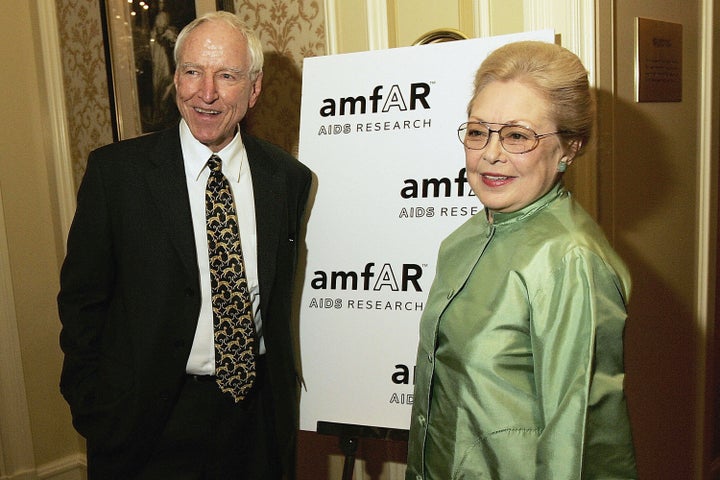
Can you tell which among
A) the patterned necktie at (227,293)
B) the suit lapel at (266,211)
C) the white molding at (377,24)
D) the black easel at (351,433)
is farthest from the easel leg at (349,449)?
the white molding at (377,24)

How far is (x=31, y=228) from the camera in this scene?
315 centimetres

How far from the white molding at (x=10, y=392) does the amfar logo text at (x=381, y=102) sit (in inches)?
75.0

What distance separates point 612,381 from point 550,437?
0.45 feet

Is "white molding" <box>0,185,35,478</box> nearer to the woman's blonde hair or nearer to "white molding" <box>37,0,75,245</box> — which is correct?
"white molding" <box>37,0,75,245</box>

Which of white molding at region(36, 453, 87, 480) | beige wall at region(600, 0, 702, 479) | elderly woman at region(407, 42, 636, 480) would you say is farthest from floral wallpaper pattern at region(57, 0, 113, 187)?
elderly woman at region(407, 42, 636, 480)

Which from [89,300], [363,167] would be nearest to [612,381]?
[363,167]

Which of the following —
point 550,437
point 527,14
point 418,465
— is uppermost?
point 527,14

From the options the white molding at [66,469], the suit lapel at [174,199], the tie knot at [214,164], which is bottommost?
the white molding at [66,469]

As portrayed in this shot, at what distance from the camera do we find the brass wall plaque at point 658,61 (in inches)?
78.1

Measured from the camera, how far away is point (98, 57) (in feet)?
9.93

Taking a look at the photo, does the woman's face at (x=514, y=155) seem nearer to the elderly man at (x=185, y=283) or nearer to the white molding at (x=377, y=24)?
the elderly man at (x=185, y=283)

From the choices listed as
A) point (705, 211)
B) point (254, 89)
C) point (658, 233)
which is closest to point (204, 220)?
point (254, 89)

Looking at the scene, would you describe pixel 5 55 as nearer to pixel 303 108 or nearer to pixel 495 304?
pixel 303 108

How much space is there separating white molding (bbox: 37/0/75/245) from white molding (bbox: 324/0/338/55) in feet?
5.11
